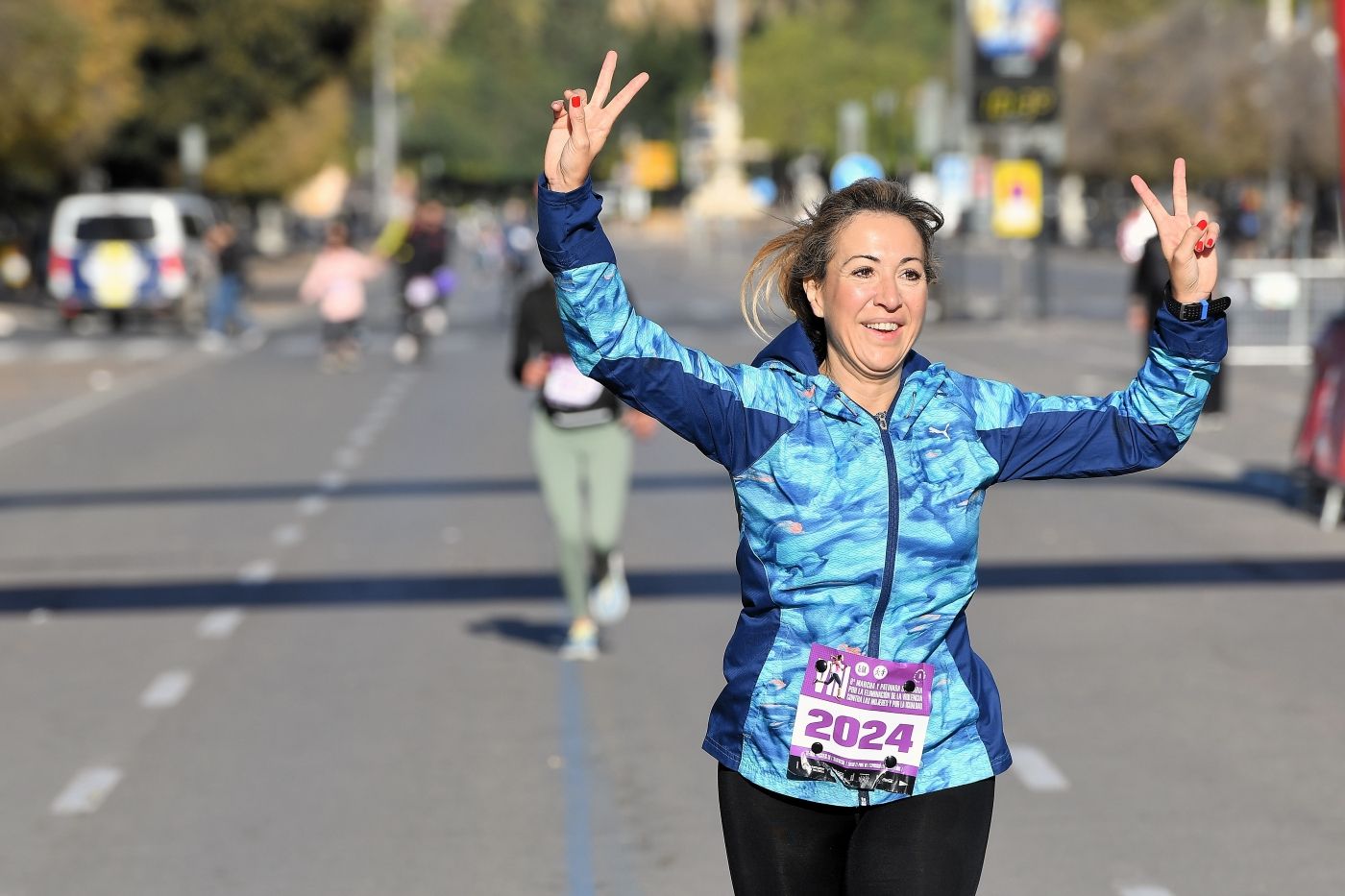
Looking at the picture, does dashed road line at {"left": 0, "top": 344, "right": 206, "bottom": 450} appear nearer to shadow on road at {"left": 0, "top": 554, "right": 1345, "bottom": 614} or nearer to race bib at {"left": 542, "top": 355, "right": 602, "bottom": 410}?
shadow on road at {"left": 0, "top": 554, "right": 1345, "bottom": 614}

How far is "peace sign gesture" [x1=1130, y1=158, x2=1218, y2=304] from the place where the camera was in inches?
146

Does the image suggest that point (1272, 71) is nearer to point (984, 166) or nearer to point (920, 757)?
point (984, 166)

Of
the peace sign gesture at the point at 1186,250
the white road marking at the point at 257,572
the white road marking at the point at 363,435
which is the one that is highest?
the peace sign gesture at the point at 1186,250

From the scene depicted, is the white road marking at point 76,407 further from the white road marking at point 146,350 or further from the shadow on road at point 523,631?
the shadow on road at point 523,631

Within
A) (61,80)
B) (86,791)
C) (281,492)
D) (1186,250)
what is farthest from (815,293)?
(61,80)

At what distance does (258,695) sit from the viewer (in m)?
9.01

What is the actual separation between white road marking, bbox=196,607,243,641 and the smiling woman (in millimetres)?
6977

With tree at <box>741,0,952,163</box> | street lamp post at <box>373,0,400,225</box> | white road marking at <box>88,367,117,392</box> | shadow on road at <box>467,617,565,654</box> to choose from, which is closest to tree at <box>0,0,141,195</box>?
white road marking at <box>88,367,117,392</box>

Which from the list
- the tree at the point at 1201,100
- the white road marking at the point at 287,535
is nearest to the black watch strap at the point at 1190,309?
the white road marking at the point at 287,535

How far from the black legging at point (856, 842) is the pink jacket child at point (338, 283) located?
75.7ft

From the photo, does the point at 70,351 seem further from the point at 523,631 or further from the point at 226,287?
the point at 523,631

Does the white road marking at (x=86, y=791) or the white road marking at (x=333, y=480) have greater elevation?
the white road marking at (x=86, y=791)

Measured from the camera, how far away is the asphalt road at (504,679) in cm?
666

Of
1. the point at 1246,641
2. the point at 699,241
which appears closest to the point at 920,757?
the point at 1246,641
